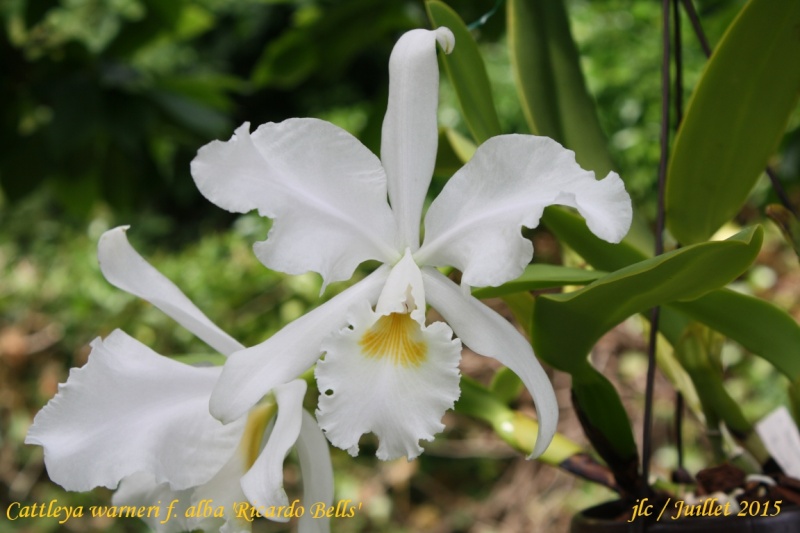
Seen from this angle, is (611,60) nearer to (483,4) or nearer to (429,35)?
(483,4)

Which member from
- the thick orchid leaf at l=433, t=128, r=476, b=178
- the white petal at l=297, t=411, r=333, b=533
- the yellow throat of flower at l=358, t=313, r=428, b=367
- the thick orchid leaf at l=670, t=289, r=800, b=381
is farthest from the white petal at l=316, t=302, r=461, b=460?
the thick orchid leaf at l=433, t=128, r=476, b=178

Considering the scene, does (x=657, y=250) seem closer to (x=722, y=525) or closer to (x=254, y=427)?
(x=722, y=525)

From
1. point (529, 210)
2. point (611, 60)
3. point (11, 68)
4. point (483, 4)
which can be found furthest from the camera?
point (611, 60)

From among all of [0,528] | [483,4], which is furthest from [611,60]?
[0,528]

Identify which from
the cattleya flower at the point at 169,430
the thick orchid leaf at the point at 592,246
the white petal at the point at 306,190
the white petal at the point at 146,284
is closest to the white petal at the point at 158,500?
the cattleya flower at the point at 169,430

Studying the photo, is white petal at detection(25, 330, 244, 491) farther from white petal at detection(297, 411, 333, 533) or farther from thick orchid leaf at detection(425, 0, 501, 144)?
thick orchid leaf at detection(425, 0, 501, 144)

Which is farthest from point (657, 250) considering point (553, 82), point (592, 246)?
point (553, 82)
